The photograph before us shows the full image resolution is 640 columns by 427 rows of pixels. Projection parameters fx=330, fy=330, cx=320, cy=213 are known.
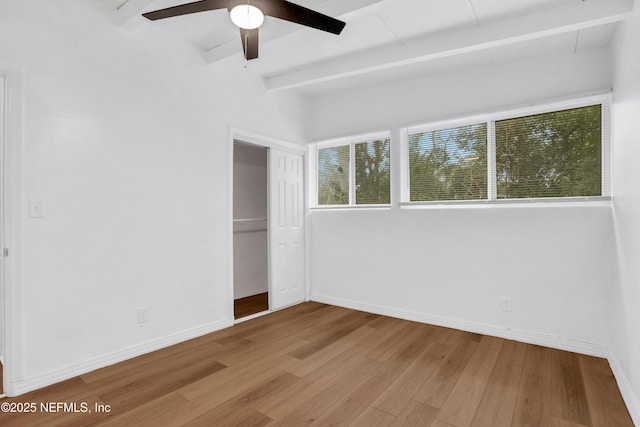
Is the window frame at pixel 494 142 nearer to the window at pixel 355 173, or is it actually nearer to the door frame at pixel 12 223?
the window at pixel 355 173

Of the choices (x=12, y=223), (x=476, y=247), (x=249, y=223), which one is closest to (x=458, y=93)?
(x=476, y=247)

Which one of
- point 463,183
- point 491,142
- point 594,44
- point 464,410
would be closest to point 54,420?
point 464,410

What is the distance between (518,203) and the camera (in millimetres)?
3197

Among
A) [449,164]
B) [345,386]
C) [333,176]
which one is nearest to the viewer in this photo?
[345,386]

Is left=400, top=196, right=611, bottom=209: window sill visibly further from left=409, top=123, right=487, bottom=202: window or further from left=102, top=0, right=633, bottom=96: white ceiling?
left=102, top=0, right=633, bottom=96: white ceiling

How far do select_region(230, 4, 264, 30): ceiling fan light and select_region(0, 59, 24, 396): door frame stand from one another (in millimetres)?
1581

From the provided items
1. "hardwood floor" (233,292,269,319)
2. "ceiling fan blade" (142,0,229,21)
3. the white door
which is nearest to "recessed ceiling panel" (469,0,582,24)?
"ceiling fan blade" (142,0,229,21)

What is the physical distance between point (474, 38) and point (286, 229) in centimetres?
285

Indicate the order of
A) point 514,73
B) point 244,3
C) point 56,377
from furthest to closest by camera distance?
point 514,73
point 56,377
point 244,3

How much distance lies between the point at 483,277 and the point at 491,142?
1377 mm

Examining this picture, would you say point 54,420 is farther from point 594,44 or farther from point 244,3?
point 594,44

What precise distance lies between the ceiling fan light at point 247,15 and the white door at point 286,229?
2.27 meters

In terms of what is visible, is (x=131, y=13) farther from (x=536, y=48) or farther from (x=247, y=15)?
(x=536, y=48)

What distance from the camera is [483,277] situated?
10.9 feet
